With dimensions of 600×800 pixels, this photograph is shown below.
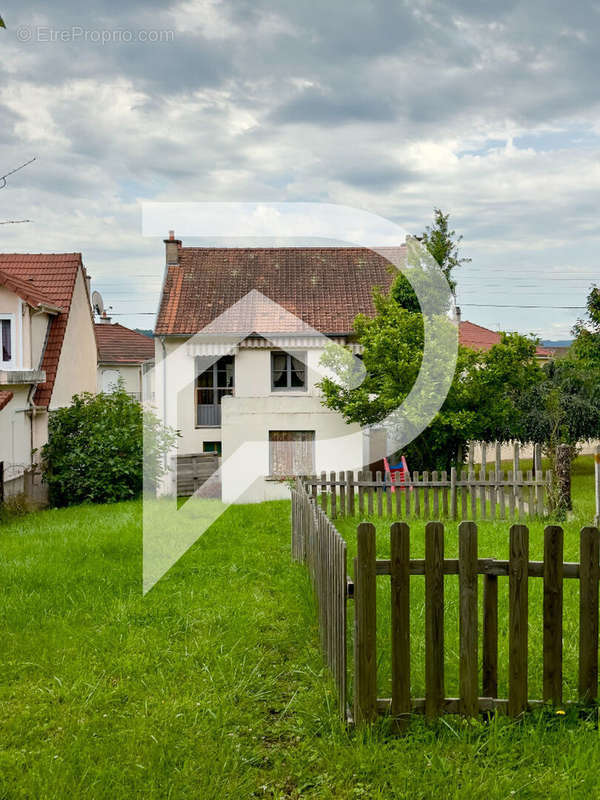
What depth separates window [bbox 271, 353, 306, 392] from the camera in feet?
88.3

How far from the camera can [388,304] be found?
21.7 m

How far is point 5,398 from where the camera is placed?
1719 cm

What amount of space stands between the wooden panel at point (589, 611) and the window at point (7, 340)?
58.8 ft

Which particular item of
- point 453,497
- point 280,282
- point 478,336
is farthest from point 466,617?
point 478,336

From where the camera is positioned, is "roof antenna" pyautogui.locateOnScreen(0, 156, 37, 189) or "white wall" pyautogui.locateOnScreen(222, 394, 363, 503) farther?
"white wall" pyautogui.locateOnScreen(222, 394, 363, 503)

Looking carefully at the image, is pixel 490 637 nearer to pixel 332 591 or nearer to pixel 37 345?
pixel 332 591

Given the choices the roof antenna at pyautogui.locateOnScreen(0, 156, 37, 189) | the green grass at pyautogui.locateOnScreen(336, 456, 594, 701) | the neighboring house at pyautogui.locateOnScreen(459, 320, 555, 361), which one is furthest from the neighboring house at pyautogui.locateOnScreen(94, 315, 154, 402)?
the roof antenna at pyautogui.locateOnScreen(0, 156, 37, 189)

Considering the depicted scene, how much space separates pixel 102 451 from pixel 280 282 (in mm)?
12332

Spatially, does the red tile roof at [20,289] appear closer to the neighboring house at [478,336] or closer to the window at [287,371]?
the window at [287,371]

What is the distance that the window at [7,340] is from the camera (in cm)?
1950

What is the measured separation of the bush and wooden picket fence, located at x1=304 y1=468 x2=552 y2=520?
6.96m

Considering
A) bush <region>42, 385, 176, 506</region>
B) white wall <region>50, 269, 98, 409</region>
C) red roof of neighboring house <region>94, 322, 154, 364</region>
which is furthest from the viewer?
red roof of neighboring house <region>94, 322, 154, 364</region>

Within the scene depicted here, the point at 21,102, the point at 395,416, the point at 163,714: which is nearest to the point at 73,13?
the point at 21,102

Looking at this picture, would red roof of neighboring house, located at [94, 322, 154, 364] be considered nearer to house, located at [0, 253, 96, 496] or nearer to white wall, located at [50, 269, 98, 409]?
white wall, located at [50, 269, 98, 409]
